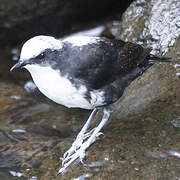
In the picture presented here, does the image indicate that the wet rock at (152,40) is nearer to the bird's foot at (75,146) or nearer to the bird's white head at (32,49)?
the bird's foot at (75,146)

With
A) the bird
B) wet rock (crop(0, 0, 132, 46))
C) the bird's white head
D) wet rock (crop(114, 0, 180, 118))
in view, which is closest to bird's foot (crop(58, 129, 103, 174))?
the bird

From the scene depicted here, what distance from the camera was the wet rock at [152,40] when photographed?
460 cm

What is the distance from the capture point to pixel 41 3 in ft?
24.5

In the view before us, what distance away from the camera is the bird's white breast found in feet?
12.0

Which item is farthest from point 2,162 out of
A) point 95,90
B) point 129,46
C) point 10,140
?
point 129,46

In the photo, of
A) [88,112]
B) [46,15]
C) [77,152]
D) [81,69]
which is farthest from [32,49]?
[46,15]

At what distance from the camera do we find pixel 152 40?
5445mm

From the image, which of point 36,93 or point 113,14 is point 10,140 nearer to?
point 36,93

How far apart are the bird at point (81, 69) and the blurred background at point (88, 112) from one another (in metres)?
0.28

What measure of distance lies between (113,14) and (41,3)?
60.5 inches

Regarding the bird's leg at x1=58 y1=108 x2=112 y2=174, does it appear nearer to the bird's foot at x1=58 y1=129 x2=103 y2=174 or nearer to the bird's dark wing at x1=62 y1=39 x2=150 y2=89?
the bird's foot at x1=58 y1=129 x2=103 y2=174

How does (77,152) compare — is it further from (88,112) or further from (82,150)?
(88,112)

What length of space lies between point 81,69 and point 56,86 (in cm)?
28

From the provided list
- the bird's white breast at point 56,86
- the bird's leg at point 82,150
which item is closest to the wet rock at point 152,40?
the bird's leg at point 82,150
